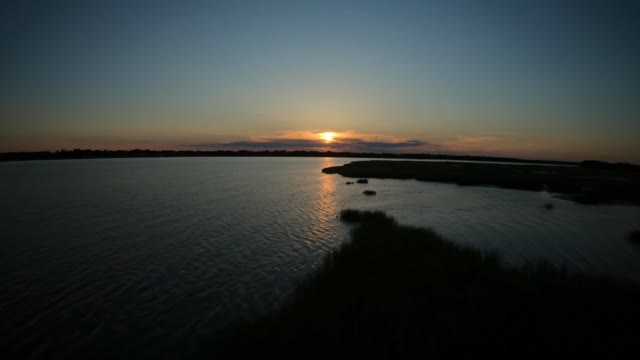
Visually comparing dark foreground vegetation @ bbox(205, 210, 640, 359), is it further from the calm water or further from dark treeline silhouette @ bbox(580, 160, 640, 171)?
dark treeline silhouette @ bbox(580, 160, 640, 171)

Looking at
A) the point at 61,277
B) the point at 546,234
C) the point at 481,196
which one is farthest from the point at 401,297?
the point at 481,196

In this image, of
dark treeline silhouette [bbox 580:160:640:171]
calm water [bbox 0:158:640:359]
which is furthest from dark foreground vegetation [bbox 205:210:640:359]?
dark treeline silhouette [bbox 580:160:640:171]

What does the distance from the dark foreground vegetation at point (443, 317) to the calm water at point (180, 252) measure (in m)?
2.39

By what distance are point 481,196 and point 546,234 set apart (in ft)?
67.5

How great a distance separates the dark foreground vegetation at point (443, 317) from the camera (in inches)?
305

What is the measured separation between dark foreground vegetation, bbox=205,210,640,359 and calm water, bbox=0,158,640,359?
7.85 ft

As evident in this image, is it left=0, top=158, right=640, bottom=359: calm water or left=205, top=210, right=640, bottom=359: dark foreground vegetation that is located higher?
left=205, top=210, right=640, bottom=359: dark foreground vegetation

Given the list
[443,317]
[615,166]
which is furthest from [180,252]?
[615,166]

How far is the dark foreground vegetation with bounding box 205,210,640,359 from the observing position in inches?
305

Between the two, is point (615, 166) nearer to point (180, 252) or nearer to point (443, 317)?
point (443, 317)

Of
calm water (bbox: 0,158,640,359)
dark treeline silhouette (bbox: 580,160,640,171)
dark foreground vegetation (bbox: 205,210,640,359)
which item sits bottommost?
calm water (bbox: 0,158,640,359)

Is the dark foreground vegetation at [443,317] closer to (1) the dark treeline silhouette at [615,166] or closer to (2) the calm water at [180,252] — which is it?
(2) the calm water at [180,252]

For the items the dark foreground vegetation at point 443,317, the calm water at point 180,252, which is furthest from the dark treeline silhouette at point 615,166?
the dark foreground vegetation at point 443,317

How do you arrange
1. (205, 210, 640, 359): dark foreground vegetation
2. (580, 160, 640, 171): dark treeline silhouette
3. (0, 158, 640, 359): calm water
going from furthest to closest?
(580, 160, 640, 171): dark treeline silhouette → (0, 158, 640, 359): calm water → (205, 210, 640, 359): dark foreground vegetation
